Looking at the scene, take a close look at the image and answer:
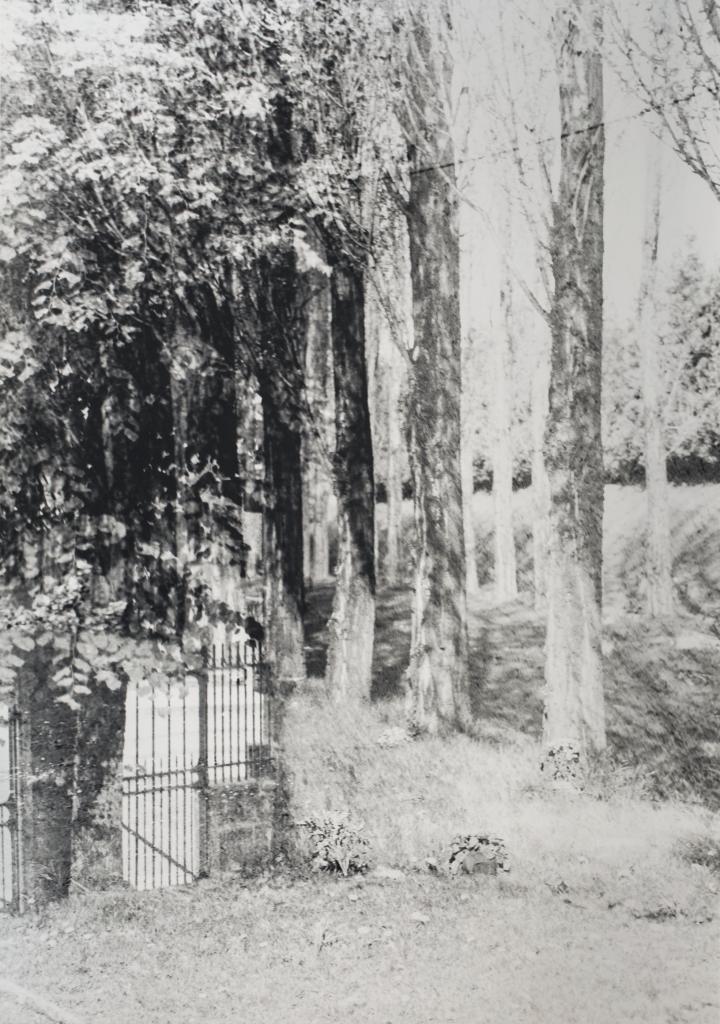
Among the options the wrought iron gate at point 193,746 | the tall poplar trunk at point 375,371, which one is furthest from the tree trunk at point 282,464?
the tall poplar trunk at point 375,371

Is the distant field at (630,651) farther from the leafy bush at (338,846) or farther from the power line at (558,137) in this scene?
the power line at (558,137)

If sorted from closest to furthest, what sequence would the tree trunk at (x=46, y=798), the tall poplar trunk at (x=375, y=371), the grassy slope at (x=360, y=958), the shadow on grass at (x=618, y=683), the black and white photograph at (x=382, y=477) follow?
the grassy slope at (x=360, y=958) → the tree trunk at (x=46, y=798) → the black and white photograph at (x=382, y=477) → the shadow on grass at (x=618, y=683) → the tall poplar trunk at (x=375, y=371)

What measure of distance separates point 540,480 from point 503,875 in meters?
1.46

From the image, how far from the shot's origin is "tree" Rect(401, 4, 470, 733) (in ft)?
12.6

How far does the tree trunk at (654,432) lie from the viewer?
3.79m

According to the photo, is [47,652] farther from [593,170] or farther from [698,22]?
[698,22]

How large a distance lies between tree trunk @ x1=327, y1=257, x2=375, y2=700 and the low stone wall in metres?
0.50

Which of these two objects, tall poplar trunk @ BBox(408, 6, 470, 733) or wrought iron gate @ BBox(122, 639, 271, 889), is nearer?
wrought iron gate @ BBox(122, 639, 271, 889)

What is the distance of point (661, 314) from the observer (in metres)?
3.81

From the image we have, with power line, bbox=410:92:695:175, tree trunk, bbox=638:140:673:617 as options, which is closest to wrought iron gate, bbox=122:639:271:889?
tree trunk, bbox=638:140:673:617

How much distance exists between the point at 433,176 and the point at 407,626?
170cm

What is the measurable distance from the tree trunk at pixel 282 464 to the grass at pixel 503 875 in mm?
98

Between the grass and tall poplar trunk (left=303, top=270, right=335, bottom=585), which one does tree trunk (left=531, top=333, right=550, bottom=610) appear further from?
tall poplar trunk (left=303, top=270, right=335, bottom=585)

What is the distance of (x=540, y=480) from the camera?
3.89m
